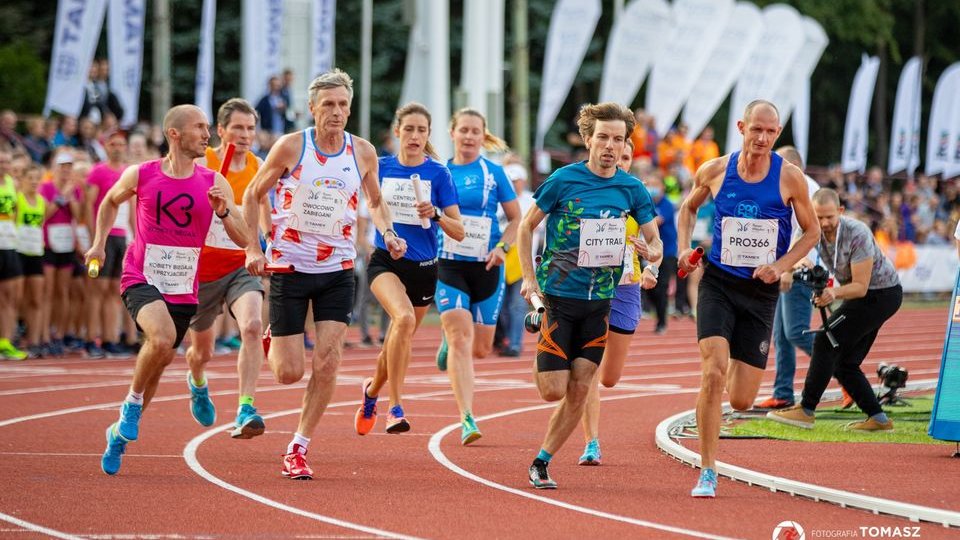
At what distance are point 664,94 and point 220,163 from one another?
20.3 meters

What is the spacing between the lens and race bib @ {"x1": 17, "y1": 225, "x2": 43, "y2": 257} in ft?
55.2

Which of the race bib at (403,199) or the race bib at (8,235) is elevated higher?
the race bib at (403,199)

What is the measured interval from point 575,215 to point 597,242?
20 cm

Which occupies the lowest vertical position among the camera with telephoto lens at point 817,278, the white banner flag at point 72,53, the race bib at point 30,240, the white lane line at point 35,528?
the white lane line at point 35,528

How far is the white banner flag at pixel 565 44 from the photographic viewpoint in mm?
29281

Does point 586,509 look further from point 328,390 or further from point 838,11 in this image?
point 838,11

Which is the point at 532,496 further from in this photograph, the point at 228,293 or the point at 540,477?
the point at 228,293

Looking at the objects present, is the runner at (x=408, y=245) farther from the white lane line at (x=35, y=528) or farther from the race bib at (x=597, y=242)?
the white lane line at (x=35, y=528)

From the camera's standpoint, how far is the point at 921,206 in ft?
107

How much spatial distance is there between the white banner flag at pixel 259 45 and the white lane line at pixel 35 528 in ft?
55.7

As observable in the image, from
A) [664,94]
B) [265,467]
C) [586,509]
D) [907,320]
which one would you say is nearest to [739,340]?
[586,509]

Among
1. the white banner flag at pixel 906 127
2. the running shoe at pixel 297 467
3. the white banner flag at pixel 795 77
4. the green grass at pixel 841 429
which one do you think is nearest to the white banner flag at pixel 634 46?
the white banner flag at pixel 795 77

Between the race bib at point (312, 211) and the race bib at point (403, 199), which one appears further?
the race bib at point (403, 199)

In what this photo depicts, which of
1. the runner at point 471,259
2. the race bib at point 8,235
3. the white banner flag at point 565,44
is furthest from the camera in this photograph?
the white banner flag at point 565,44
